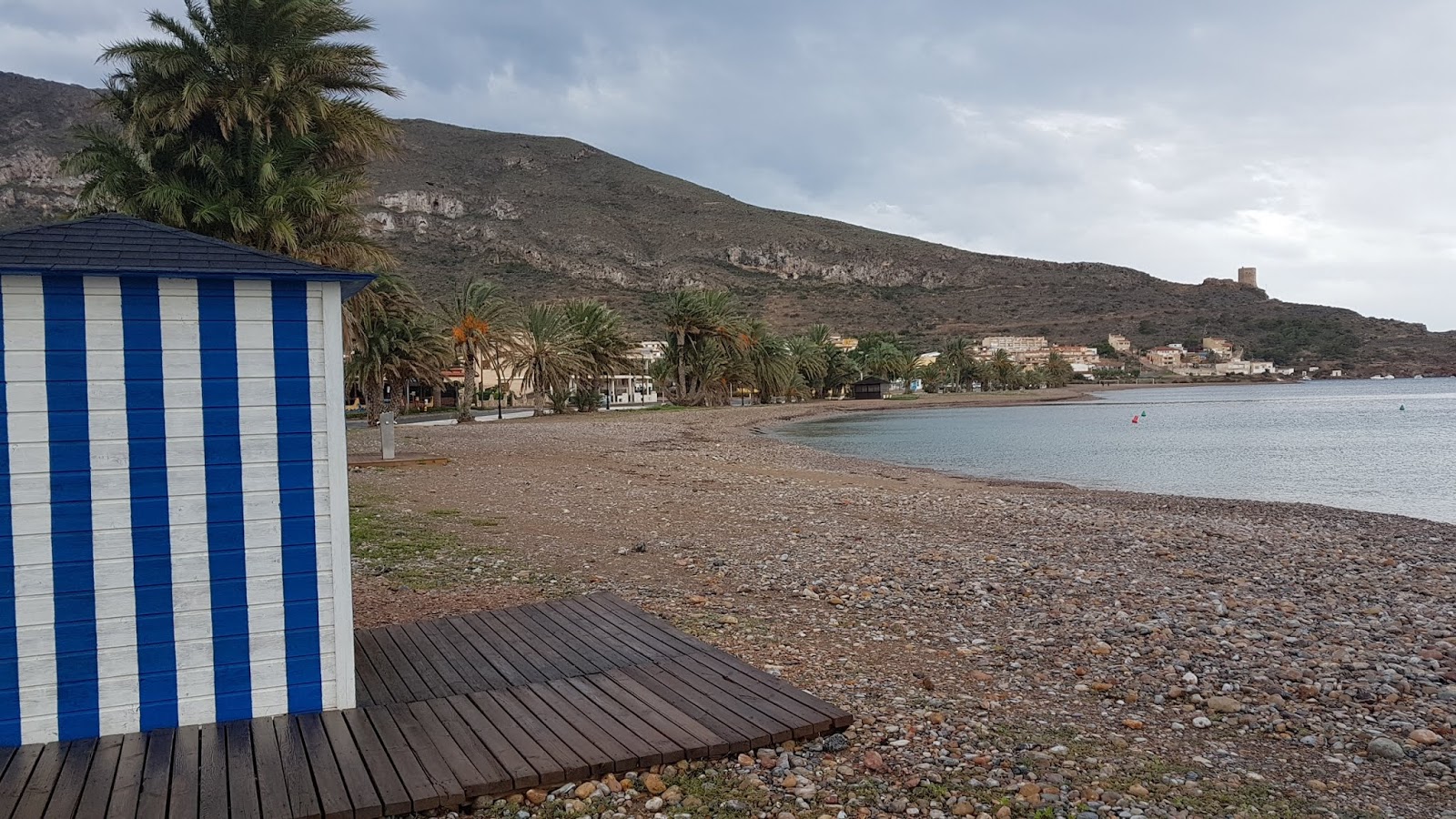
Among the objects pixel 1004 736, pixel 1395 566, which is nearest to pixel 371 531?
pixel 1004 736

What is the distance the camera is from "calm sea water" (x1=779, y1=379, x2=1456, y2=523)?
22406 millimetres

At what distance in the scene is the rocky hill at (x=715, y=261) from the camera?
10538 cm

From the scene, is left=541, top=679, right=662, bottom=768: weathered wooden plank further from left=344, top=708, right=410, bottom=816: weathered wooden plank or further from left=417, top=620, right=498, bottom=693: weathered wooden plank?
left=344, top=708, right=410, bottom=816: weathered wooden plank

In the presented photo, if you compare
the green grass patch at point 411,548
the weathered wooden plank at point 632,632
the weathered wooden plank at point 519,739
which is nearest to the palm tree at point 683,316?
the green grass patch at point 411,548

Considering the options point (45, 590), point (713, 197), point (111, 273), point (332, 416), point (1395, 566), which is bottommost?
point (1395, 566)

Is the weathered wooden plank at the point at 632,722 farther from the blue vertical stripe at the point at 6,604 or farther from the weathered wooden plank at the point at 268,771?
the blue vertical stripe at the point at 6,604

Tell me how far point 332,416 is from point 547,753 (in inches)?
71.2

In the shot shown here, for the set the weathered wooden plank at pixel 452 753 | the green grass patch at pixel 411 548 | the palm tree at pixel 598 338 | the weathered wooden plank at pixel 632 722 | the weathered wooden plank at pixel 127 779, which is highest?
the palm tree at pixel 598 338

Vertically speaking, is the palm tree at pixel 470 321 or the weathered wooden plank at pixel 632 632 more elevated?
the palm tree at pixel 470 321

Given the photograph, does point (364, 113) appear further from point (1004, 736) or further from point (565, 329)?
point (565, 329)

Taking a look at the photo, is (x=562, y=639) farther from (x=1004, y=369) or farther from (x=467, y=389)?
(x=1004, y=369)

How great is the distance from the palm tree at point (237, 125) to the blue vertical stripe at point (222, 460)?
16.8 m

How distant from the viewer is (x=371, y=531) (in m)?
10.9

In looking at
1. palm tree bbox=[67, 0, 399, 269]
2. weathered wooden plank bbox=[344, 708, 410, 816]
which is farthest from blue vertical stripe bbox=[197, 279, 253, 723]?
palm tree bbox=[67, 0, 399, 269]
